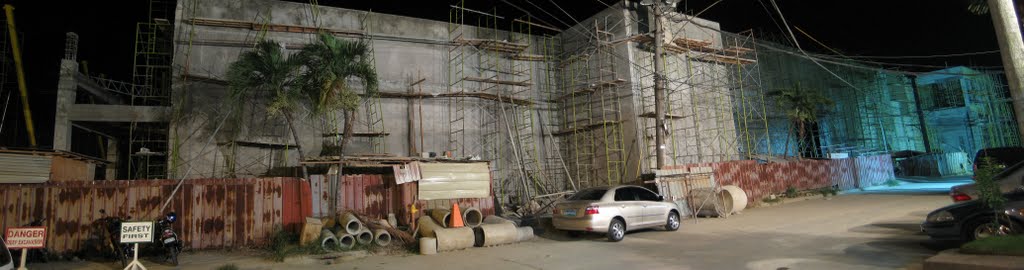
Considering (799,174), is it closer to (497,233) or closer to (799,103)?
(799,103)

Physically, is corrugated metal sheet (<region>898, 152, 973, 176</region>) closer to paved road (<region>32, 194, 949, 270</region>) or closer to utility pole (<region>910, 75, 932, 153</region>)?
utility pole (<region>910, 75, 932, 153</region>)

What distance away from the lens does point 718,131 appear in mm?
21500

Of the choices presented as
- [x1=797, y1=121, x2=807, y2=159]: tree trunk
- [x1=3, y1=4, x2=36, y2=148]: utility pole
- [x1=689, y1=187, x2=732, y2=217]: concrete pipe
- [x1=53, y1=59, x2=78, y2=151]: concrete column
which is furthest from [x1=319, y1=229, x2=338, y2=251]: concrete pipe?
[x1=797, y1=121, x2=807, y2=159]: tree trunk

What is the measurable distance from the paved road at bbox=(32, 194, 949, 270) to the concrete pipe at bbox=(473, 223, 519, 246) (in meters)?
0.20

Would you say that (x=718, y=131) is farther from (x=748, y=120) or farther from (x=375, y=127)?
(x=375, y=127)

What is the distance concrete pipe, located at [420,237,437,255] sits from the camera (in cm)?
1005

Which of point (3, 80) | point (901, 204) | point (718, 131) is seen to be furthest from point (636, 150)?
A: point (3, 80)

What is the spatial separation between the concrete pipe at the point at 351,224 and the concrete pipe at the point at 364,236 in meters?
0.09

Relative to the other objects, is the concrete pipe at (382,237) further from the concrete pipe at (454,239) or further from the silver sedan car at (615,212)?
the silver sedan car at (615,212)

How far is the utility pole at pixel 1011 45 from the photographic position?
648 centimetres

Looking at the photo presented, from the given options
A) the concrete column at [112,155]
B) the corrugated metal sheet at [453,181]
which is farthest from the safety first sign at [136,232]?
the concrete column at [112,155]

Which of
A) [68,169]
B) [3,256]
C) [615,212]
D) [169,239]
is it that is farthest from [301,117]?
[3,256]

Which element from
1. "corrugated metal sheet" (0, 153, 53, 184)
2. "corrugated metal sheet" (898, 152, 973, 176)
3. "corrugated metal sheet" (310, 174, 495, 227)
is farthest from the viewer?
"corrugated metal sheet" (898, 152, 973, 176)

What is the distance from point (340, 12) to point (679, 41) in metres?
14.0
